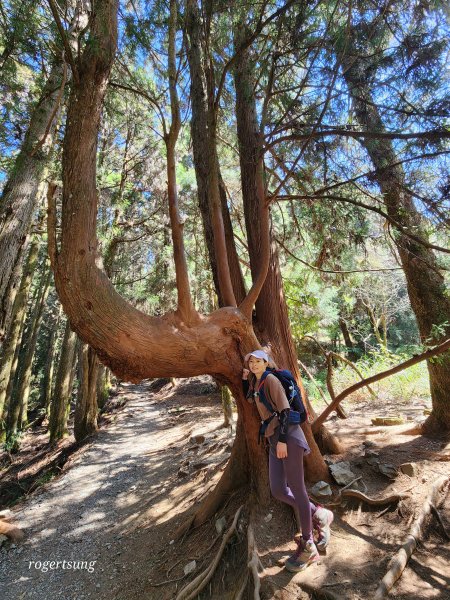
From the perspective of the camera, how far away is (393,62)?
3.77m

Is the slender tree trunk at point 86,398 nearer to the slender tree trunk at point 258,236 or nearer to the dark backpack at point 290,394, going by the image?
the slender tree trunk at point 258,236

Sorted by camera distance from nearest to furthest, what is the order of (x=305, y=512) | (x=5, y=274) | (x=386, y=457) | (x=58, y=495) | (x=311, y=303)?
1. (x=305, y=512)
2. (x=386, y=457)
3. (x=5, y=274)
4. (x=58, y=495)
5. (x=311, y=303)

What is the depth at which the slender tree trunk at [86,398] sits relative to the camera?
9664 millimetres

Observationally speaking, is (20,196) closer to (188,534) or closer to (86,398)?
(188,534)

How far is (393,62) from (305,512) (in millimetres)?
4714

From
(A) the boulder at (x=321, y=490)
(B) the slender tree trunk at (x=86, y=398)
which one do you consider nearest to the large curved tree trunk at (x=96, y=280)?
(A) the boulder at (x=321, y=490)

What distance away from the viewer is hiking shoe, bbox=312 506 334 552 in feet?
9.53

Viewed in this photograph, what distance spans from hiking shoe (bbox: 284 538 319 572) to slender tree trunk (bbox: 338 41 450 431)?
230 centimetres

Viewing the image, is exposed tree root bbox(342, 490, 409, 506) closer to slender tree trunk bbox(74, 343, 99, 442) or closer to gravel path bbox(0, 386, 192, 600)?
gravel path bbox(0, 386, 192, 600)

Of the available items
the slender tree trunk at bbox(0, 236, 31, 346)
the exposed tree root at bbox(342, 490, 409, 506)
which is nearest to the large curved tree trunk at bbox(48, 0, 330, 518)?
the exposed tree root at bbox(342, 490, 409, 506)

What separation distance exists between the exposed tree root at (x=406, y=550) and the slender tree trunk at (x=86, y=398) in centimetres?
872

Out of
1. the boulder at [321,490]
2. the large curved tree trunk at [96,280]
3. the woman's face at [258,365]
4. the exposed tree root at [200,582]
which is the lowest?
the exposed tree root at [200,582]

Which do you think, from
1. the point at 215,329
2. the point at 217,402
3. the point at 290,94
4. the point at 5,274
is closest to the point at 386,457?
the point at 215,329

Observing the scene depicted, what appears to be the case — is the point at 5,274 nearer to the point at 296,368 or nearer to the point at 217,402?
the point at 296,368
